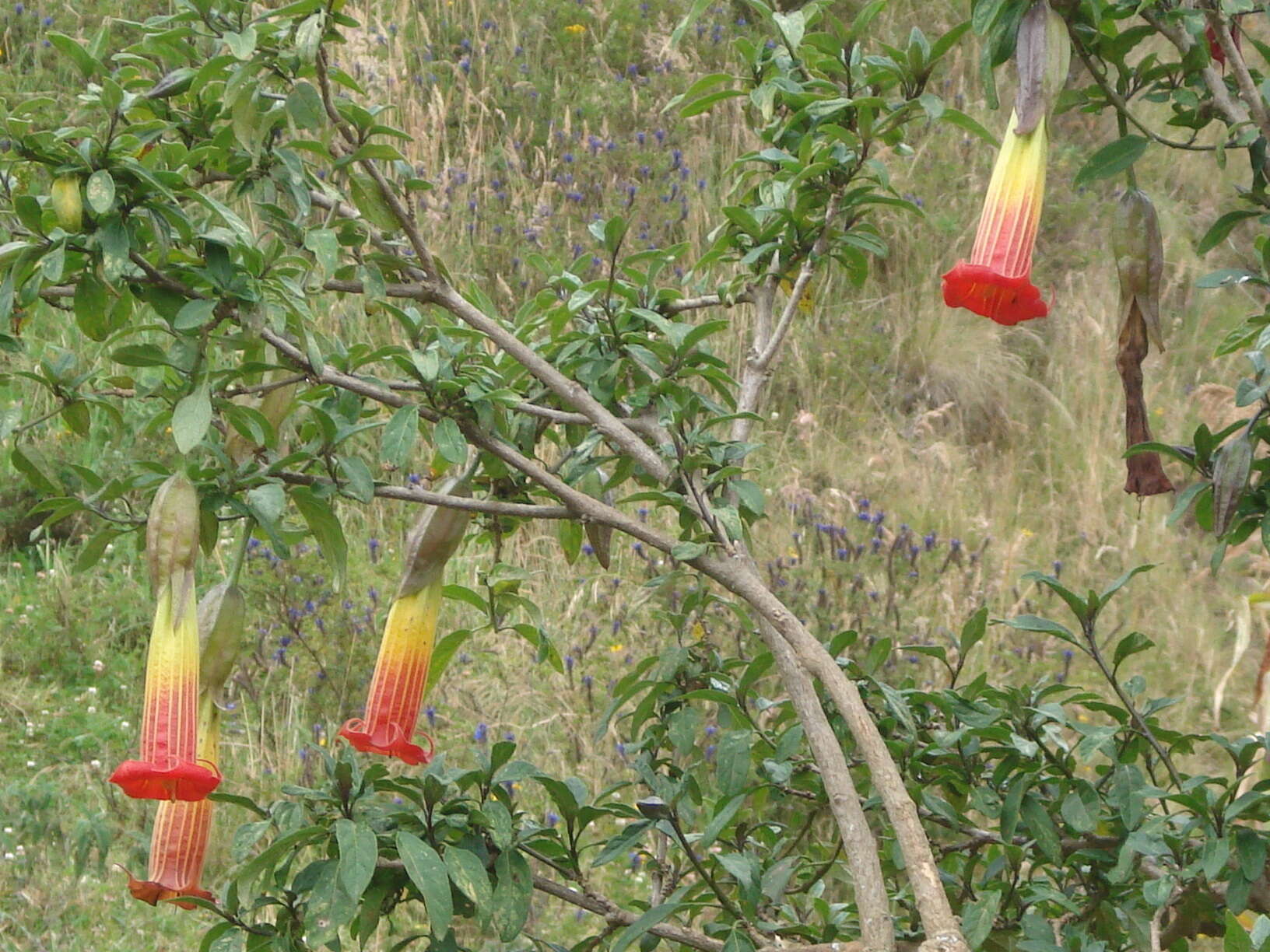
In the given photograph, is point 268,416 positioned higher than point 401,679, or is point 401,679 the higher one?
point 268,416

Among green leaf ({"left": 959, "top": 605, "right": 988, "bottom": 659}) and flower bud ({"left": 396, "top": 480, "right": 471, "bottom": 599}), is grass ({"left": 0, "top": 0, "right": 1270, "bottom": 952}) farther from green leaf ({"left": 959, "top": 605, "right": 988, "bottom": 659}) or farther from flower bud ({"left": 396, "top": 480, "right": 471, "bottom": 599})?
flower bud ({"left": 396, "top": 480, "right": 471, "bottom": 599})

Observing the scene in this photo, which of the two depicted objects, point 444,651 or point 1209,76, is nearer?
point 1209,76

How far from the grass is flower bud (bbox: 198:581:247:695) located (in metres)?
1.31

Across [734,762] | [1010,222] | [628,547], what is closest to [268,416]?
[734,762]

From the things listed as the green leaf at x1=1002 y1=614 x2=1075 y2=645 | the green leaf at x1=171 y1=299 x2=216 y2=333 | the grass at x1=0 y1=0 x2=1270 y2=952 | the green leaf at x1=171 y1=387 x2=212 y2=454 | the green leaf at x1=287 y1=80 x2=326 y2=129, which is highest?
the green leaf at x1=287 y1=80 x2=326 y2=129

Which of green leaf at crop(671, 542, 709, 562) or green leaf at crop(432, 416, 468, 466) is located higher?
green leaf at crop(432, 416, 468, 466)

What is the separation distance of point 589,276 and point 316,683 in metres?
1.45

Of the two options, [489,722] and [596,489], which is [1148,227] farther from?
[489,722]

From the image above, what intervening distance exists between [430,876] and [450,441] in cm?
37

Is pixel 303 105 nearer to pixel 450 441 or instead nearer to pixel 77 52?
pixel 77 52

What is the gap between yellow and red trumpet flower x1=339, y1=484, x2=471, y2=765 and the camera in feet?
4.28

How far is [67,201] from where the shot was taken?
1.08 metres

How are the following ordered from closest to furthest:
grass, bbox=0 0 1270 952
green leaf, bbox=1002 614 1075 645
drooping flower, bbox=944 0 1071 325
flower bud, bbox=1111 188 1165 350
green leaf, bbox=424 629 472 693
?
drooping flower, bbox=944 0 1071 325, flower bud, bbox=1111 188 1165 350, green leaf, bbox=1002 614 1075 645, green leaf, bbox=424 629 472 693, grass, bbox=0 0 1270 952

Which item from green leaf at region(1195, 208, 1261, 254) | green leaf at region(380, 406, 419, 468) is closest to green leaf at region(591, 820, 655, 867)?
green leaf at region(380, 406, 419, 468)
